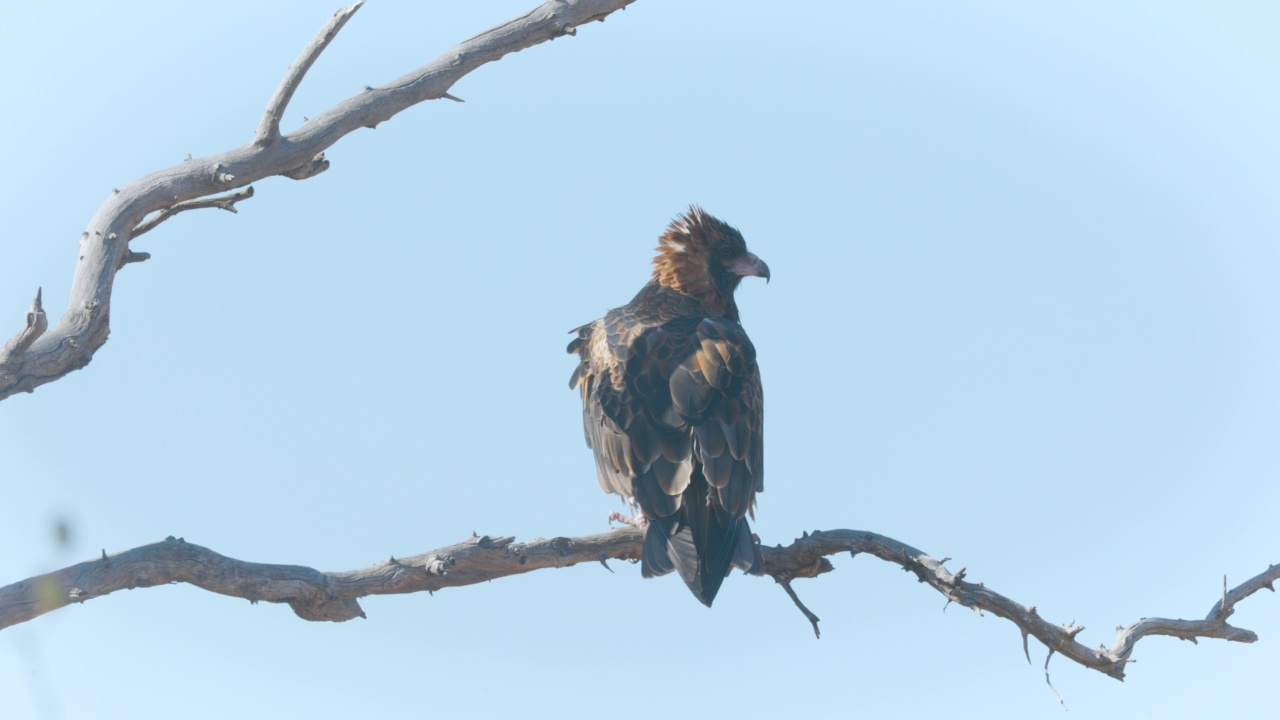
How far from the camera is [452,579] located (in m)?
5.59

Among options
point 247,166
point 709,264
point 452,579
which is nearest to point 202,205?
point 247,166

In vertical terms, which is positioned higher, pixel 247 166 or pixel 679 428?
pixel 247 166

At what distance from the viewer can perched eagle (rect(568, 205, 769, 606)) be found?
6.46 metres

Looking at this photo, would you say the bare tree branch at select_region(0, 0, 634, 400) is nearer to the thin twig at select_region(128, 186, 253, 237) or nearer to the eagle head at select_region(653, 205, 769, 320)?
the thin twig at select_region(128, 186, 253, 237)

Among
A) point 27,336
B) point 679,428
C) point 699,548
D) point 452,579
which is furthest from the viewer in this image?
point 679,428

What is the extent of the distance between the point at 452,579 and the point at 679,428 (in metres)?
1.88

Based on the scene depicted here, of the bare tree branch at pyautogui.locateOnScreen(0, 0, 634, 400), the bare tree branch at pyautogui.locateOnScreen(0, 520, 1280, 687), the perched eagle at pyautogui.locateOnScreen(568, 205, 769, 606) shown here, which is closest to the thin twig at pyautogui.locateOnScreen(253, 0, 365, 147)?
the bare tree branch at pyautogui.locateOnScreen(0, 0, 634, 400)

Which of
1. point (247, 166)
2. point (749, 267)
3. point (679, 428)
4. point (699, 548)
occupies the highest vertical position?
point (749, 267)

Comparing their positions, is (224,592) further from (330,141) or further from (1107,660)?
(1107,660)

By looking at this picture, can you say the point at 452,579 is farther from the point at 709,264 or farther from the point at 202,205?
the point at 709,264

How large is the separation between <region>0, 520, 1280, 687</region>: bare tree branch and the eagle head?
123 inches

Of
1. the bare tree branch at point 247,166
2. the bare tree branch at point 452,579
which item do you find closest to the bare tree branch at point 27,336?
the bare tree branch at point 247,166

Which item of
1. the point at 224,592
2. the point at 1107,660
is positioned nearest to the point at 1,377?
the point at 224,592

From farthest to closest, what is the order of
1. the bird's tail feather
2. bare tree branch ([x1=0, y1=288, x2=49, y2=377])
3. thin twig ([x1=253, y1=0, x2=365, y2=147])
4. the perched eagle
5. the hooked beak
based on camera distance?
the hooked beak
the perched eagle
the bird's tail feather
thin twig ([x1=253, y1=0, x2=365, y2=147])
bare tree branch ([x1=0, y1=288, x2=49, y2=377])
